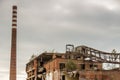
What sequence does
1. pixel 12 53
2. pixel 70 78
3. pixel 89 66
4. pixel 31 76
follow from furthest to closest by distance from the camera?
pixel 31 76 → pixel 12 53 → pixel 89 66 → pixel 70 78

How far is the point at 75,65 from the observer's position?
5384 centimetres

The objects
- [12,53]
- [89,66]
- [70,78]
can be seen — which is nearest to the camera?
[70,78]

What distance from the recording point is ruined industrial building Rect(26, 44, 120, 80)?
171 feet

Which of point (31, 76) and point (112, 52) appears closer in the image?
point (112, 52)

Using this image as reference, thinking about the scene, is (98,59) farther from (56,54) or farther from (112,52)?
(56,54)

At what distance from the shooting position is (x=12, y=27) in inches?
2467

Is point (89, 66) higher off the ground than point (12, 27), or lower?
lower

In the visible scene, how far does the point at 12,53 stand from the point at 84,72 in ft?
48.0

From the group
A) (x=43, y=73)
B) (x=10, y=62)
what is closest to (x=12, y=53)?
(x=10, y=62)

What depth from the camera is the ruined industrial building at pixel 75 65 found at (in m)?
52.2

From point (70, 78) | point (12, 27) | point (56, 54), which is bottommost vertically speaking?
point (70, 78)

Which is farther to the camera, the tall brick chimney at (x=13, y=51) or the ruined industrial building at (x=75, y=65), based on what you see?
the tall brick chimney at (x=13, y=51)

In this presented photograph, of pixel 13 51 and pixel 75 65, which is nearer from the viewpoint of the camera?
pixel 75 65

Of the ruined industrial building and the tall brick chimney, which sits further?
the tall brick chimney
